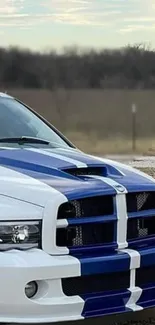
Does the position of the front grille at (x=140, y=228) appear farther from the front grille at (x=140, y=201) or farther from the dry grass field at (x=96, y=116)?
the dry grass field at (x=96, y=116)

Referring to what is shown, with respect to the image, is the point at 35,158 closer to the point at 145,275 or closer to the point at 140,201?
the point at 140,201

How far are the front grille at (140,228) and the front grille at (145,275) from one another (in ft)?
0.65

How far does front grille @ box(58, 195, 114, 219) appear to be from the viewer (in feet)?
12.8

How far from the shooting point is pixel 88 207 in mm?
4004

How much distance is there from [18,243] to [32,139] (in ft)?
5.03

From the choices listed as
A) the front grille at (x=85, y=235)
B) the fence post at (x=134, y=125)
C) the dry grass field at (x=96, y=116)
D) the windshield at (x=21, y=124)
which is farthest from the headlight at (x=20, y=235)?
the fence post at (x=134, y=125)

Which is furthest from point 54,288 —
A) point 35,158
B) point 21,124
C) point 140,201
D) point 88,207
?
point 21,124

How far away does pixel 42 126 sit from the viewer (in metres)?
5.82

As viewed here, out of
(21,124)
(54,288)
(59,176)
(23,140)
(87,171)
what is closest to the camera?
(54,288)

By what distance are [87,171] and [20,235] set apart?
79 centimetres

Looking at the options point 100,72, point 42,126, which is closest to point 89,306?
point 42,126

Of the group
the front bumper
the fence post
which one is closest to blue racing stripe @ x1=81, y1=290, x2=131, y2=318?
the front bumper

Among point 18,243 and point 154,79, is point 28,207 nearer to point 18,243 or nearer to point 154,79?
point 18,243

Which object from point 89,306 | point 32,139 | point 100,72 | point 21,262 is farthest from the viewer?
point 100,72
